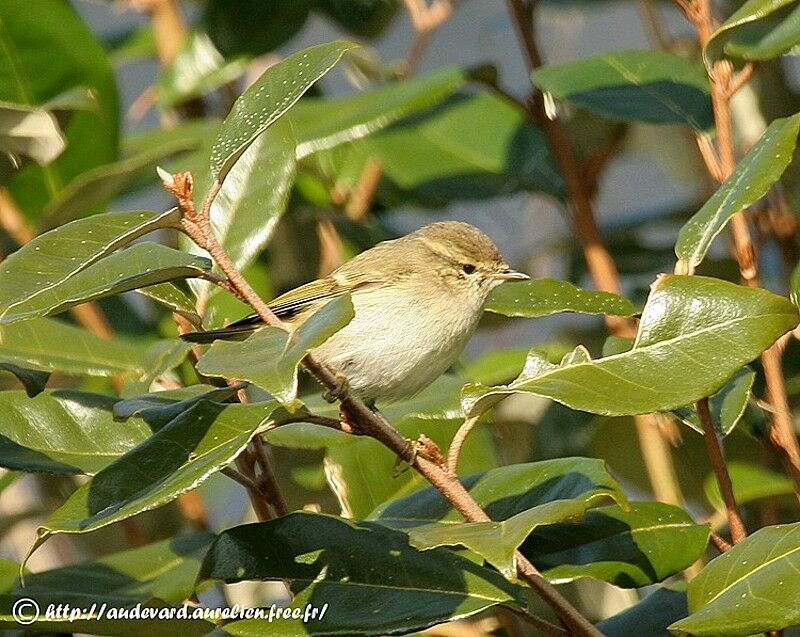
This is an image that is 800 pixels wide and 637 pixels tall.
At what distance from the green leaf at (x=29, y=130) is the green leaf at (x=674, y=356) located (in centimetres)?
105

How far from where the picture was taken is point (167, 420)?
164 cm

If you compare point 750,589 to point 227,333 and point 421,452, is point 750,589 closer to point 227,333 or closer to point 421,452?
point 421,452

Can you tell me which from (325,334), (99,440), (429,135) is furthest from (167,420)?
(429,135)

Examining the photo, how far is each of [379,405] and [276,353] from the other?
111 cm

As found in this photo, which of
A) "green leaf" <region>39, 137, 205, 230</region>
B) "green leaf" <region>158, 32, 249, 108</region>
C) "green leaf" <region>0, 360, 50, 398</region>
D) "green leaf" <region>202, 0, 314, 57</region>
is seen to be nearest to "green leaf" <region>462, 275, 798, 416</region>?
"green leaf" <region>0, 360, 50, 398</region>

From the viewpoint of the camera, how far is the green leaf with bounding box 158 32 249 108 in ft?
10.4

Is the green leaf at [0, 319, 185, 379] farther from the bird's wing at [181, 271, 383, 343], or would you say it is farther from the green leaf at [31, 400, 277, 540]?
the green leaf at [31, 400, 277, 540]

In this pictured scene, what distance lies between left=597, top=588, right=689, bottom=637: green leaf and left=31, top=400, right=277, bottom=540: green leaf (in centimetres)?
67

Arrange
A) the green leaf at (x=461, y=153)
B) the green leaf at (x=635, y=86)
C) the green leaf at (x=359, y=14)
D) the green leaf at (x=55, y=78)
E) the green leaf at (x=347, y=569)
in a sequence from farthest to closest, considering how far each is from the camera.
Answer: the green leaf at (x=359, y=14), the green leaf at (x=461, y=153), the green leaf at (x=55, y=78), the green leaf at (x=635, y=86), the green leaf at (x=347, y=569)

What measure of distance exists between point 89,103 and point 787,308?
144 cm

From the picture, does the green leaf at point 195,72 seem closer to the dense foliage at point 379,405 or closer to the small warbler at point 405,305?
the dense foliage at point 379,405

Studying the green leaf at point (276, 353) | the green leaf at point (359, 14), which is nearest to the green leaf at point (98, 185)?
the green leaf at point (359, 14)

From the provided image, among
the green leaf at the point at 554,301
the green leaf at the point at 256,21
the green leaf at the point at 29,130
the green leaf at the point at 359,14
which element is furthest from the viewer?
the green leaf at the point at 359,14

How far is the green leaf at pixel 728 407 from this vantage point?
177 cm
